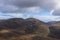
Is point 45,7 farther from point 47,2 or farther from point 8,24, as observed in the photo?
point 8,24

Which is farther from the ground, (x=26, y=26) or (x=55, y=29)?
(x=26, y=26)

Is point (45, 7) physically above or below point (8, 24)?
above

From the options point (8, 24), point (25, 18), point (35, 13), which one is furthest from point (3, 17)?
point (35, 13)

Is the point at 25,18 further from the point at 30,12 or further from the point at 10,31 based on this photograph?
the point at 10,31

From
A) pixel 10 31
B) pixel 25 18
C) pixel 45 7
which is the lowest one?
pixel 10 31

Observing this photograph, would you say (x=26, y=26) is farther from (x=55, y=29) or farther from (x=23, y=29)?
(x=55, y=29)

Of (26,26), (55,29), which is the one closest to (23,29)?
(26,26)

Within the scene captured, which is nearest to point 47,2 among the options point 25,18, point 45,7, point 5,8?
point 45,7
